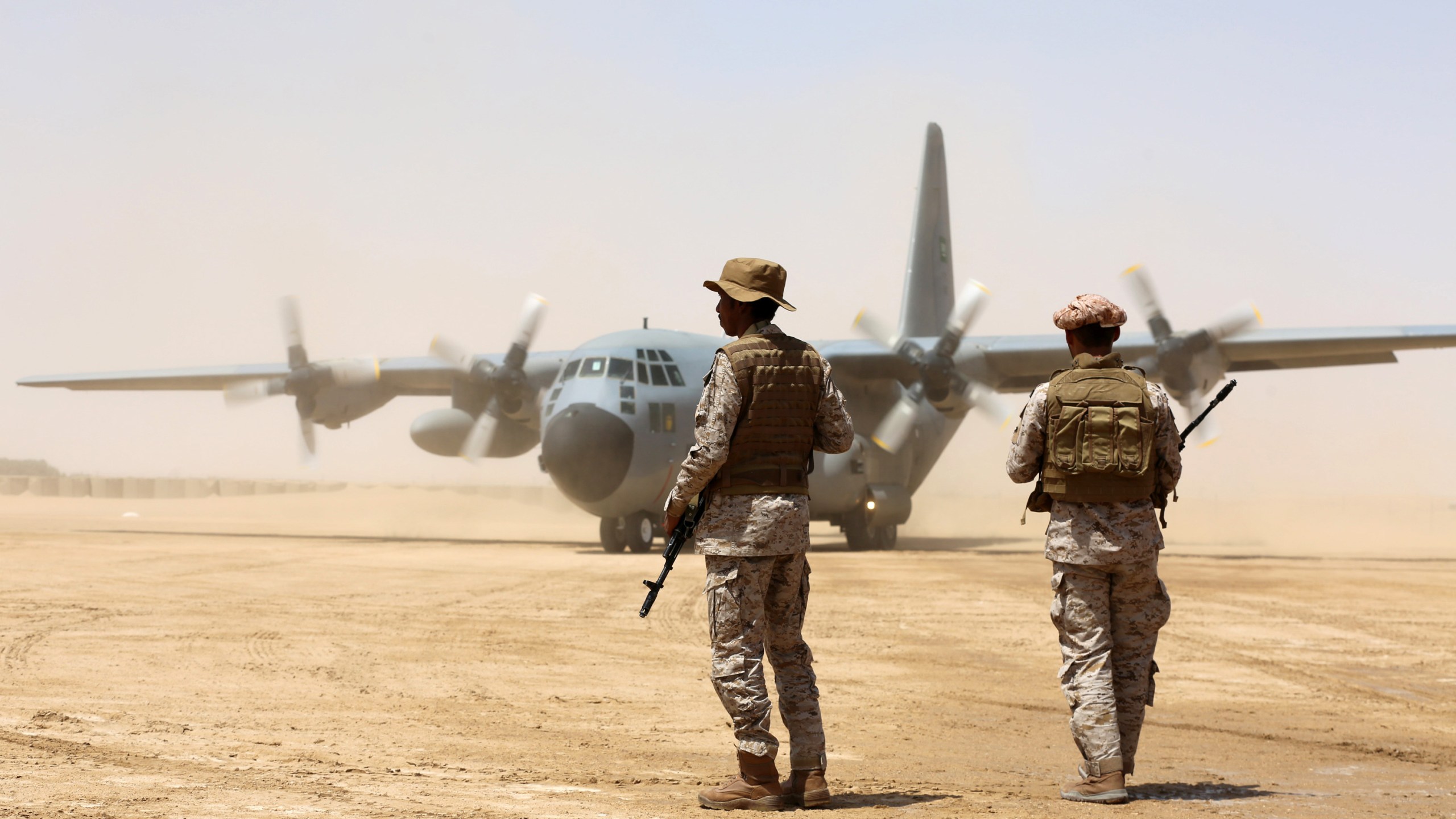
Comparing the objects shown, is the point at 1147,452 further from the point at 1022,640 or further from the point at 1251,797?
the point at 1022,640

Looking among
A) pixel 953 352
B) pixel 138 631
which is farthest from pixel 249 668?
pixel 953 352

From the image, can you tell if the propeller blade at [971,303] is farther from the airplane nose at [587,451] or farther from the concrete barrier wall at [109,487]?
the concrete barrier wall at [109,487]

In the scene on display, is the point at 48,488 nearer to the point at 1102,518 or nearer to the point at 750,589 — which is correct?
the point at 750,589

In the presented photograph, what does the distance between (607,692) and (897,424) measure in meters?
16.6

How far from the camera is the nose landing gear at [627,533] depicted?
21.8 metres

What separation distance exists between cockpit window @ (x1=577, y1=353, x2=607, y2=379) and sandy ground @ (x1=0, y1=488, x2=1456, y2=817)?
3.30 m

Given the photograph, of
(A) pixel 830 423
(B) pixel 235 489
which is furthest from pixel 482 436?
(B) pixel 235 489

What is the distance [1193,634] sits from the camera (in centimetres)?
1113

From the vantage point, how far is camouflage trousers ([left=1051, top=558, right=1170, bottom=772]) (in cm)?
506

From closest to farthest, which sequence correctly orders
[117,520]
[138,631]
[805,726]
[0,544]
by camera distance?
[805,726] < [138,631] < [0,544] < [117,520]

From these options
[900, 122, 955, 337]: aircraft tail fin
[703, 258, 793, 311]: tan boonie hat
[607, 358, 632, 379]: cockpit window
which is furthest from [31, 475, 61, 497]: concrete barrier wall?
[703, 258, 793, 311]: tan boonie hat

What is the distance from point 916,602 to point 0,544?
14.1 m

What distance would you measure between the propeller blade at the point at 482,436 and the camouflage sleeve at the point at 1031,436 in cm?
Answer: 2070

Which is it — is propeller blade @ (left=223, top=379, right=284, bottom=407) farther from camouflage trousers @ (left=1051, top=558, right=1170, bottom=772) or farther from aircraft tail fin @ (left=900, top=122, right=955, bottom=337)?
camouflage trousers @ (left=1051, top=558, right=1170, bottom=772)
